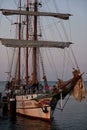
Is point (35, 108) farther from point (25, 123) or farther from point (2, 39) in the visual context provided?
point (2, 39)

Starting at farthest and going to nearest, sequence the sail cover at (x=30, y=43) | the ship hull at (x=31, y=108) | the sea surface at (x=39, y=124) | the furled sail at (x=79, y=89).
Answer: the sail cover at (x=30, y=43), the ship hull at (x=31, y=108), the furled sail at (x=79, y=89), the sea surface at (x=39, y=124)

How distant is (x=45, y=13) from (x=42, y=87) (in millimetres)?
8934

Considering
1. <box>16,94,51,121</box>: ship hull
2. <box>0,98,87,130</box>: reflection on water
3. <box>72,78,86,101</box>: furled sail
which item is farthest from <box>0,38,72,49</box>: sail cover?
<box>0,98,87,130</box>: reflection on water

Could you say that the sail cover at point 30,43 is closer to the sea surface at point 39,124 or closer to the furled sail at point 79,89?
the furled sail at point 79,89

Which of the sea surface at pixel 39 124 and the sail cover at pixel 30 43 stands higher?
the sail cover at pixel 30 43

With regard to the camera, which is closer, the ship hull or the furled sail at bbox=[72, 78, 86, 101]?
the furled sail at bbox=[72, 78, 86, 101]

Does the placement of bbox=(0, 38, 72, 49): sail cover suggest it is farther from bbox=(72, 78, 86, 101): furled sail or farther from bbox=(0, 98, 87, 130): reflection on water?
bbox=(0, 98, 87, 130): reflection on water

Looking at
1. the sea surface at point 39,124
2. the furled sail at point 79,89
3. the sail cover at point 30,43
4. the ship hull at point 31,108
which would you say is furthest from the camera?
the sail cover at point 30,43

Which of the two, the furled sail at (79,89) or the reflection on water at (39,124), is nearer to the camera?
the reflection on water at (39,124)

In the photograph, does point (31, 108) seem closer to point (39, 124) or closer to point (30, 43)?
point (39, 124)

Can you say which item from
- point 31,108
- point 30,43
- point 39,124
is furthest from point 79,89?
point 30,43

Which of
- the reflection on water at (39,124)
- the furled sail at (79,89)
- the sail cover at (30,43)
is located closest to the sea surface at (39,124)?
the reflection on water at (39,124)

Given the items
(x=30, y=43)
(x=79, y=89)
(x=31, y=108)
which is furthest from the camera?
(x=30, y=43)

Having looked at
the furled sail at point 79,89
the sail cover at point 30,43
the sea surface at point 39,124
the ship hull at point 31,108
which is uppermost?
the sail cover at point 30,43
